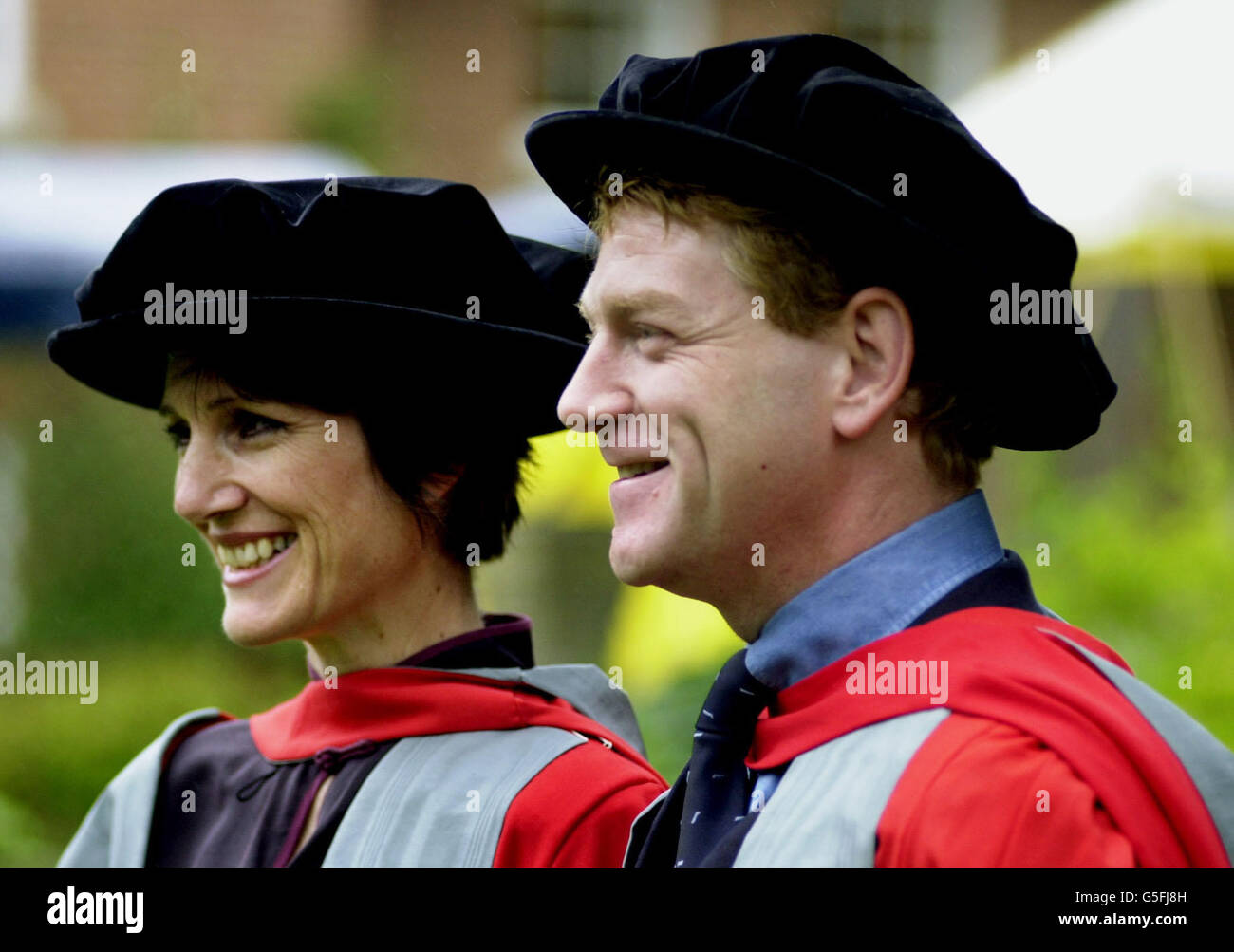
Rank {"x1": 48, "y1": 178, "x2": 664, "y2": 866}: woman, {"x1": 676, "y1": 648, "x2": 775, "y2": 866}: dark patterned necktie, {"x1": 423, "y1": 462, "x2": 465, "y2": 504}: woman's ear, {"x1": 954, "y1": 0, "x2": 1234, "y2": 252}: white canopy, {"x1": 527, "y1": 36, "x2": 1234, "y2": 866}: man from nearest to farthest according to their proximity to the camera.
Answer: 1. {"x1": 527, "y1": 36, "x2": 1234, "y2": 866}: man
2. {"x1": 676, "y1": 648, "x2": 775, "y2": 866}: dark patterned necktie
3. {"x1": 48, "y1": 178, "x2": 664, "y2": 866}: woman
4. {"x1": 423, "y1": 462, "x2": 465, "y2": 504}: woman's ear
5. {"x1": 954, "y1": 0, "x2": 1234, "y2": 252}: white canopy

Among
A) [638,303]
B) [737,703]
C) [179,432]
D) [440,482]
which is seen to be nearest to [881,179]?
[638,303]

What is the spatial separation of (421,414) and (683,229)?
0.89m

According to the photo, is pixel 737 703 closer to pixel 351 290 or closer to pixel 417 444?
pixel 417 444

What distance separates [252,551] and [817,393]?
46.0 inches

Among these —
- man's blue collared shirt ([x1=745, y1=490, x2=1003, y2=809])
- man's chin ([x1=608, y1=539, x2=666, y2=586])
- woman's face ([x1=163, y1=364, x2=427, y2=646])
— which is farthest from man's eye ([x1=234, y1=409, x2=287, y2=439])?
man's blue collared shirt ([x1=745, y1=490, x2=1003, y2=809])

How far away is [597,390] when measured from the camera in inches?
75.7

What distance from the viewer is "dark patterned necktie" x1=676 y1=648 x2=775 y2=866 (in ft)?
6.11

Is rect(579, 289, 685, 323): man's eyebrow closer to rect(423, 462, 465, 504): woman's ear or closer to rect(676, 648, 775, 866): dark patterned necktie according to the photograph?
rect(676, 648, 775, 866): dark patterned necktie

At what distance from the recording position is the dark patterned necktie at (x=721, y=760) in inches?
73.3

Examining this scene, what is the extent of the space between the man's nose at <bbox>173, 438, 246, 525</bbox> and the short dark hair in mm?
129

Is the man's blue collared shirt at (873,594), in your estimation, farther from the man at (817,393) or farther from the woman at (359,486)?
the woman at (359,486)

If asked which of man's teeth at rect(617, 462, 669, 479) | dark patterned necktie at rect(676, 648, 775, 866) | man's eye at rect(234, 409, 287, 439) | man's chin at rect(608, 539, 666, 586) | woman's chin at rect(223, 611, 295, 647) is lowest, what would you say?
dark patterned necktie at rect(676, 648, 775, 866)

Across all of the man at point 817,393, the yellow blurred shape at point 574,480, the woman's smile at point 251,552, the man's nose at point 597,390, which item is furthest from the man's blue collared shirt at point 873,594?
the yellow blurred shape at point 574,480
